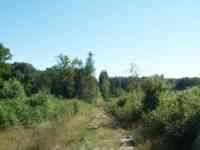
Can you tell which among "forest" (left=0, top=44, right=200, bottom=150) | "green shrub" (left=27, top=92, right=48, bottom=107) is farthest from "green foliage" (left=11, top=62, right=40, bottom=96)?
"green shrub" (left=27, top=92, right=48, bottom=107)

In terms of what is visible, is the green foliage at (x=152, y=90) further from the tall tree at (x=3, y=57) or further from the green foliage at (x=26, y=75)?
the green foliage at (x=26, y=75)

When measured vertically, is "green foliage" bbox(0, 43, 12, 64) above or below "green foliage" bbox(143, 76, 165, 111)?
above

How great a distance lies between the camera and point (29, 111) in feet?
39.9

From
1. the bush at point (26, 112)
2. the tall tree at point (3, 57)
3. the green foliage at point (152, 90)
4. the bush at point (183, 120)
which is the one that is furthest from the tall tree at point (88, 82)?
the bush at point (183, 120)

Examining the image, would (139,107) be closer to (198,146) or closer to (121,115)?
(121,115)

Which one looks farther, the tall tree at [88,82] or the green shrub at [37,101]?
the tall tree at [88,82]

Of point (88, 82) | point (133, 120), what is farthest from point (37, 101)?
point (88, 82)

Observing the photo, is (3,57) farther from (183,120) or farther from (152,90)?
(183,120)

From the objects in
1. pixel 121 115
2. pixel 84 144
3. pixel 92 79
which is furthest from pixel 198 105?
pixel 92 79

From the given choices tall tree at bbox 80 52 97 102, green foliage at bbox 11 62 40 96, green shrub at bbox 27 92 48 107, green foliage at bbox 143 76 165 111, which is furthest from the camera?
green foliage at bbox 11 62 40 96

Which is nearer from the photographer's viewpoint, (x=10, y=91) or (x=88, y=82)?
(x=10, y=91)

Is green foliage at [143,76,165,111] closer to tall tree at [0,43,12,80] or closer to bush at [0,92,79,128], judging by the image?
bush at [0,92,79,128]

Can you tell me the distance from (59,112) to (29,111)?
3473mm

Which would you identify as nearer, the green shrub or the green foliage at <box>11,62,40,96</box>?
the green shrub
